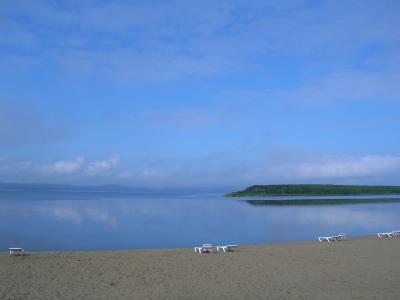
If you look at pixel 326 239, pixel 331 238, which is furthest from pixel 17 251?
pixel 331 238

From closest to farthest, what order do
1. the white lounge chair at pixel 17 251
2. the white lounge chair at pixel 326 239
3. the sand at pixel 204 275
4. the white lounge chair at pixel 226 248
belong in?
the sand at pixel 204 275 < the white lounge chair at pixel 17 251 < the white lounge chair at pixel 226 248 < the white lounge chair at pixel 326 239

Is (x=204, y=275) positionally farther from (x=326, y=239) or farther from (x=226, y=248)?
(x=326, y=239)

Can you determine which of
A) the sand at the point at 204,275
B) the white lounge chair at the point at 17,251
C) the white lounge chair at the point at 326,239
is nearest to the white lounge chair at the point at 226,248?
the sand at the point at 204,275

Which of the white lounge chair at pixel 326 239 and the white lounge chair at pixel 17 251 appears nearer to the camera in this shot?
the white lounge chair at pixel 17 251

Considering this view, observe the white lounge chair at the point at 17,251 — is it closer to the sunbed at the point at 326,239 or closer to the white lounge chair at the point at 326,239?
the white lounge chair at the point at 326,239

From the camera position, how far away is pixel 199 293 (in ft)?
39.1

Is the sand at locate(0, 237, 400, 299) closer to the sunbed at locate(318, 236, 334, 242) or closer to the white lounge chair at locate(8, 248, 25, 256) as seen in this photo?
the white lounge chair at locate(8, 248, 25, 256)

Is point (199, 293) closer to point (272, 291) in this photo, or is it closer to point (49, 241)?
point (272, 291)

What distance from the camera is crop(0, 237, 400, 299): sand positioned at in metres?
11.8

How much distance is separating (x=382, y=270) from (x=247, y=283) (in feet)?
17.5

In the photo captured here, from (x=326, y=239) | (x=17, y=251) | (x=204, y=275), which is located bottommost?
(x=326, y=239)

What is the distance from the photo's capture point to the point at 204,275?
14.7 meters

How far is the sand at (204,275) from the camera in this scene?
11.8 meters

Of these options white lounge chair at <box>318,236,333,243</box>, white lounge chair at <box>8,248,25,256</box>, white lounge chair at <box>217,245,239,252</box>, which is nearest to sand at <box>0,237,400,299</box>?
white lounge chair at <box>8,248,25,256</box>
